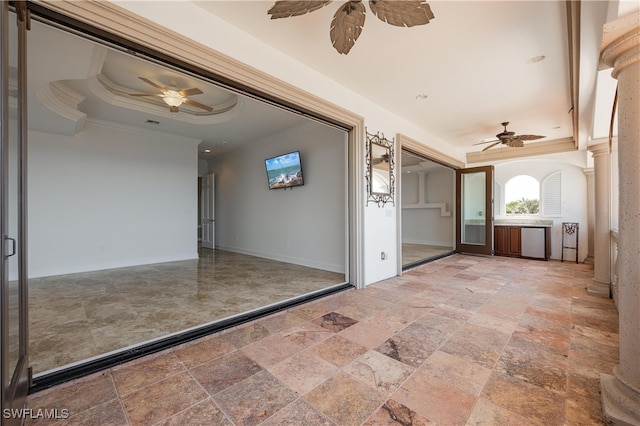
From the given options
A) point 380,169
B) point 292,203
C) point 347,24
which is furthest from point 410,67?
point 292,203

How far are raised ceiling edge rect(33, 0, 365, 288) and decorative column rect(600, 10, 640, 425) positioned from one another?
8.17ft

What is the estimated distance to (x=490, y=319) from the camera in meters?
2.86

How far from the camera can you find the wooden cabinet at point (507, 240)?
6699 mm

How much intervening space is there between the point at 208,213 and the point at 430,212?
738 cm

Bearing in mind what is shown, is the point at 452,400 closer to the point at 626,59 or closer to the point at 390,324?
the point at 390,324

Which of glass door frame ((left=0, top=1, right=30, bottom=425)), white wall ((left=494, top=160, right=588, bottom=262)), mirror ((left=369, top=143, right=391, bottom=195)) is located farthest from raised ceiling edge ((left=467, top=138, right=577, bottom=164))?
glass door frame ((left=0, top=1, right=30, bottom=425))

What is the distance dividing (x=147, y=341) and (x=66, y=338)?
0.80m

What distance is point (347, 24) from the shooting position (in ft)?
6.48

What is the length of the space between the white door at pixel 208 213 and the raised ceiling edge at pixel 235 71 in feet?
19.0

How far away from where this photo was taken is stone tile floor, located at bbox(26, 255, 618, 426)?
154 cm

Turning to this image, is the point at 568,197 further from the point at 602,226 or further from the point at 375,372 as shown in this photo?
the point at 375,372

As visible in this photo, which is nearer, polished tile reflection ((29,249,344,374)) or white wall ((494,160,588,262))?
polished tile reflection ((29,249,344,374))

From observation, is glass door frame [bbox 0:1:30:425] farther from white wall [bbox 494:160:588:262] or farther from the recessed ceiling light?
white wall [bbox 494:160:588:262]


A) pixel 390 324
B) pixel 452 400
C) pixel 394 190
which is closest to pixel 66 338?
pixel 390 324
